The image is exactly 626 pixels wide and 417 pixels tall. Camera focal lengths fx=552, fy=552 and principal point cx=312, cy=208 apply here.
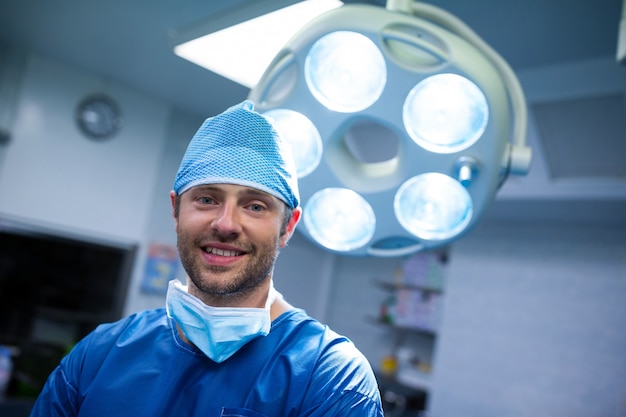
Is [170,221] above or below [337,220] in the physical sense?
above

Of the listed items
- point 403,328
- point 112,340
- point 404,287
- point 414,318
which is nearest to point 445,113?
point 112,340

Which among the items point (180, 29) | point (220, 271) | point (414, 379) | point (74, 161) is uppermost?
point (180, 29)

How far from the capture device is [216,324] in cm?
111

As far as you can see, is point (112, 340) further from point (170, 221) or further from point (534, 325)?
point (534, 325)

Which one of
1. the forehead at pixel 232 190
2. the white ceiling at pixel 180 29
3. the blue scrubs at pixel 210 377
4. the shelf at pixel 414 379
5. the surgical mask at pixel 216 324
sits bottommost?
the shelf at pixel 414 379

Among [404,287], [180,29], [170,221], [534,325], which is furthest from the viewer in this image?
[404,287]

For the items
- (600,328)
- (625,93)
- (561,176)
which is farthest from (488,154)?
(600,328)

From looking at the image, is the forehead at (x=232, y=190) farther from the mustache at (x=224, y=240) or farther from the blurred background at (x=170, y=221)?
the blurred background at (x=170, y=221)

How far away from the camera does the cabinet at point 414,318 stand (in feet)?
14.6

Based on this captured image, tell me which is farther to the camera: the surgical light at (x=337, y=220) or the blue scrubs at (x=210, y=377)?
the surgical light at (x=337, y=220)

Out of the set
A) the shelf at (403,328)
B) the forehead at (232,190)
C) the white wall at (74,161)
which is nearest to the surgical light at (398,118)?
the forehead at (232,190)

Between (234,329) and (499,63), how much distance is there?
75 centimetres

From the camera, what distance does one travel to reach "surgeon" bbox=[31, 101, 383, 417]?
1.07 m

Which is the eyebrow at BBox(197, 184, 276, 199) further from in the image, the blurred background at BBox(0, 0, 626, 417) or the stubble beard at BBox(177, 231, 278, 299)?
the blurred background at BBox(0, 0, 626, 417)
